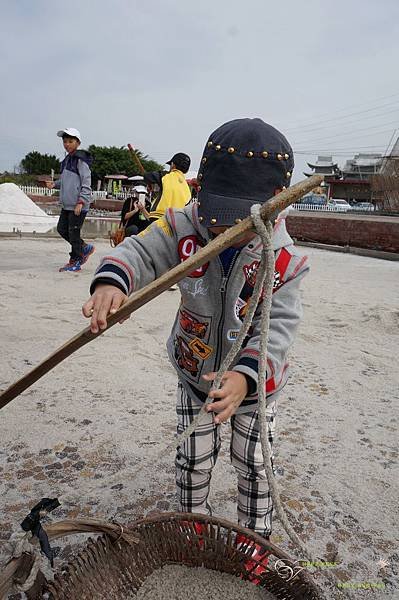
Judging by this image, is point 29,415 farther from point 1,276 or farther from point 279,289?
point 1,276

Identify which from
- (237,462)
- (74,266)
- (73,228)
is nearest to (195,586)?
(237,462)

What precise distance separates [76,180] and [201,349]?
4054mm

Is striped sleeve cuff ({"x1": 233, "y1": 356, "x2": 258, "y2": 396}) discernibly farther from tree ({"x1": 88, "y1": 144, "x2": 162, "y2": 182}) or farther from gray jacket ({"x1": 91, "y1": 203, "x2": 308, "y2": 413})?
tree ({"x1": 88, "y1": 144, "x2": 162, "y2": 182})

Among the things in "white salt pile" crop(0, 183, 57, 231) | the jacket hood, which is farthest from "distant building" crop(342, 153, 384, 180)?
the jacket hood

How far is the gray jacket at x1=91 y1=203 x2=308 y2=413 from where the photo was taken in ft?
4.23

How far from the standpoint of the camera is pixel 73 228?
513cm

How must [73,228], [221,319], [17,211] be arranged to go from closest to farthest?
1. [221,319]
2. [73,228]
3. [17,211]

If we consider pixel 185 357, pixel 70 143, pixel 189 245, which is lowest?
pixel 185 357

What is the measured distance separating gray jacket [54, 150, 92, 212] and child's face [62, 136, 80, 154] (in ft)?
0.21

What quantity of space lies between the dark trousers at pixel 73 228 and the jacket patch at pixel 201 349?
397 centimetres

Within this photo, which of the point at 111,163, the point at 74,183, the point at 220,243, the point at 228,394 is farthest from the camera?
the point at 111,163

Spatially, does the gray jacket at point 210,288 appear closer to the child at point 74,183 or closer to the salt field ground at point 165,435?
the salt field ground at point 165,435

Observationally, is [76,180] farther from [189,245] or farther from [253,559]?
[253,559]

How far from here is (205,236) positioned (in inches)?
52.6
